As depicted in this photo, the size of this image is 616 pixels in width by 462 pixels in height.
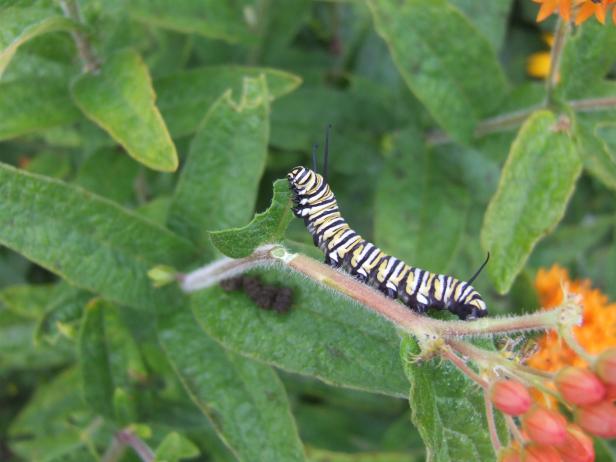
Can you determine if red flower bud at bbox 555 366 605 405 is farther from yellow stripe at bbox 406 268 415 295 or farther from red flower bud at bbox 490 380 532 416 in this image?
yellow stripe at bbox 406 268 415 295

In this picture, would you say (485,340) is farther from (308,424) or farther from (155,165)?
(308,424)

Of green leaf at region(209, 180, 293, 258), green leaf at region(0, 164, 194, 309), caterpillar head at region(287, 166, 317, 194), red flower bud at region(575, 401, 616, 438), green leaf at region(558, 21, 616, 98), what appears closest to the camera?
red flower bud at region(575, 401, 616, 438)

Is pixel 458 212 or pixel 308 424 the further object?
pixel 308 424

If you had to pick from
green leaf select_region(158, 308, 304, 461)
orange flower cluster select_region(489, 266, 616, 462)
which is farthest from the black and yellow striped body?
green leaf select_region(158, 308, 304, 461)

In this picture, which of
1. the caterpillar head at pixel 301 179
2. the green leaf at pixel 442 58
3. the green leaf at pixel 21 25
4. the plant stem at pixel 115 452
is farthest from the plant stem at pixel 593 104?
the plant stem at pixel 115 452

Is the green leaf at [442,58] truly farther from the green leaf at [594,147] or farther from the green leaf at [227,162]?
the green leaf at [227,162]

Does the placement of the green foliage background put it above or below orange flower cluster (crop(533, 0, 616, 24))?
below

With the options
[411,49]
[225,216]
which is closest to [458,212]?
[411,49]

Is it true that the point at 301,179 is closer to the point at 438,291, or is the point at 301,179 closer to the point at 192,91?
the point at 438,291
